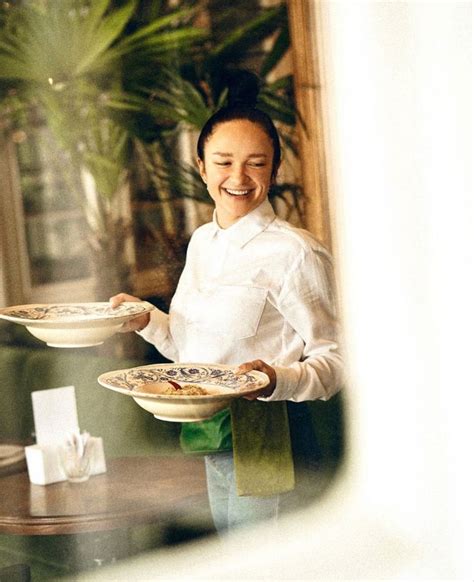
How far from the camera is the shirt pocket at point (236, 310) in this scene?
2.84 feet

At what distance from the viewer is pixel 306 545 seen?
3.06 feet

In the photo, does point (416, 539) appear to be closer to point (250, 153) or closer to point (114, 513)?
point (114, 513)

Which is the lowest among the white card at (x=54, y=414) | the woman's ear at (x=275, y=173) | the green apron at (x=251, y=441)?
the green apron at (x=251, y=441)

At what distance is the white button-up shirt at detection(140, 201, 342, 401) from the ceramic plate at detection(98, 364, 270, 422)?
13mm

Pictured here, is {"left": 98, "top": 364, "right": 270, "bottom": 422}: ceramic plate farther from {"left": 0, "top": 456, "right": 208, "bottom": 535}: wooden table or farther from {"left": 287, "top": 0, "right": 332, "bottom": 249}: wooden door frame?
{"left": 287, "top": 0, "right": 332, "bottom": 249}: wooden door frame

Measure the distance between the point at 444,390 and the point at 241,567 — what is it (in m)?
0.28

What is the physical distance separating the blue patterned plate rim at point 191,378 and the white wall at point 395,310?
0.11 m

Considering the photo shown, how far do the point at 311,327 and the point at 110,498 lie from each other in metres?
0.26

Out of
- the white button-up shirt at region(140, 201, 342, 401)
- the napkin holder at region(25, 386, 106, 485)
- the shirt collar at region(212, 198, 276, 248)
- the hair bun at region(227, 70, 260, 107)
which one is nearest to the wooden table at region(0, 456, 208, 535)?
the napkin holder at region(25, 386, 106, 485)

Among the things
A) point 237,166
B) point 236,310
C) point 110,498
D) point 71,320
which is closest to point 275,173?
point 237,166

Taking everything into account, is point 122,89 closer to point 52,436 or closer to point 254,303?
point 254,303

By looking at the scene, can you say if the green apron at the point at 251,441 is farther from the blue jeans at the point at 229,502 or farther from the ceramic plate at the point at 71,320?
the ceramic plate at the point at 71,320

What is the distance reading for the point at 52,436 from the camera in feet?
2.91

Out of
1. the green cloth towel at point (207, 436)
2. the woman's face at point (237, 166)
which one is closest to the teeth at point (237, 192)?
the woman's face at point (237, 166)
